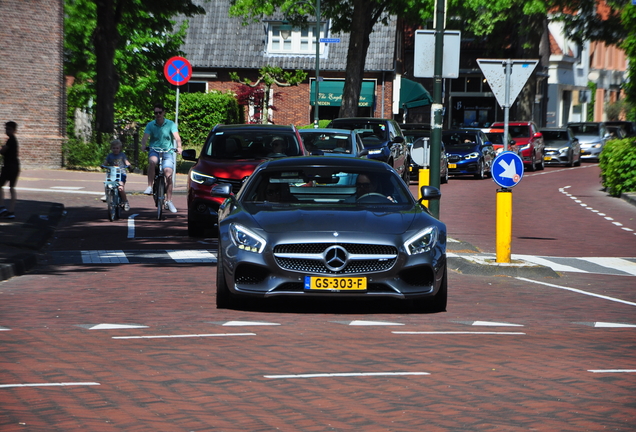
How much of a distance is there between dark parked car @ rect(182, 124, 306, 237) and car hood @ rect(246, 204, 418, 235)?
6781mm

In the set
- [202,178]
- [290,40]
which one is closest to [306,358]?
[202,178]

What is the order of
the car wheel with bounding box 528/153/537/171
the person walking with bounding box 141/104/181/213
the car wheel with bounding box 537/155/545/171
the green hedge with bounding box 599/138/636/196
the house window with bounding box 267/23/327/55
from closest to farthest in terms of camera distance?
the person walking with bounding box 141/104/181/213, the green hedge with bounding box 599/138/636/196, the car wheel with bounding box 528/153/537/171, the car wheel with bounding box 537/155/545/171, the house window with bounding box 267/23/327/55

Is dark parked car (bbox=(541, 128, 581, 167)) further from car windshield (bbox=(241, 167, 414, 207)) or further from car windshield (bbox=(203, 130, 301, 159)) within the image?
car windshield (bbox=(241, 167, 414, 207))

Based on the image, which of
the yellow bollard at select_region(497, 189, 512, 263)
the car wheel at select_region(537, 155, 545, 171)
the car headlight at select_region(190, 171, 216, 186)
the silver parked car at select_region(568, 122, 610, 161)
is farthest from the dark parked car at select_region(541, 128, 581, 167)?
the yellow bollard at select_region(497, 189, 512, 263)

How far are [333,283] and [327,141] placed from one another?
14.7m

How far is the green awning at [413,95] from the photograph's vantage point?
194 ft

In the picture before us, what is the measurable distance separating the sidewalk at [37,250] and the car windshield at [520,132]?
2688cm

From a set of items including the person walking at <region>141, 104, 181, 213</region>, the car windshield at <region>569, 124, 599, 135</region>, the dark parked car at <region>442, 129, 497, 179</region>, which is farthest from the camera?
the car windshield at <region>569, 124, 599, 135</region>

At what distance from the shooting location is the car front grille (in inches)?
373

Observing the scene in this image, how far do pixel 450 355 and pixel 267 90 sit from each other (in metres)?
49.0

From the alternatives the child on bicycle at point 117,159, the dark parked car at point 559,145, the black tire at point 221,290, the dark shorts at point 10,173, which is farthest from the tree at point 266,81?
the black tire at point 221,290

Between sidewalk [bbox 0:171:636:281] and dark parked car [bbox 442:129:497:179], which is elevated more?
dark parked car [bbox 442:129:497:179]

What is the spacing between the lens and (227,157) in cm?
1767

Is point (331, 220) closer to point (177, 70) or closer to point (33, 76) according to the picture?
point (177, 70)
